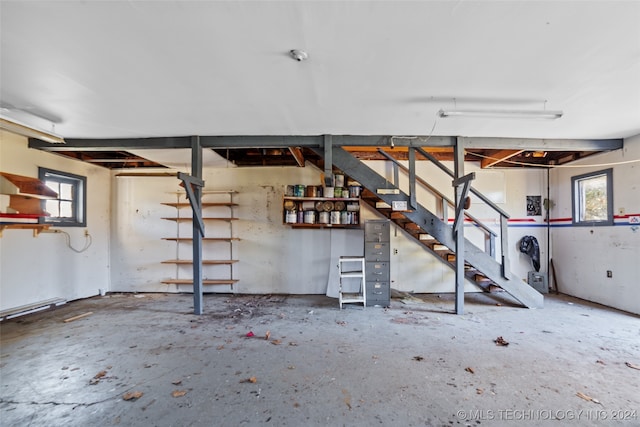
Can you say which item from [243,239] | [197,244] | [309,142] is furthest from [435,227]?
[197,244]

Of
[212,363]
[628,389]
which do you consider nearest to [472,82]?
[628,389]

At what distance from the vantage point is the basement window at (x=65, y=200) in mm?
4910

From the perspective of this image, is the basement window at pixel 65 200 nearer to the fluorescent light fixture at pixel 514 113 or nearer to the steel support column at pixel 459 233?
the fluorescent light fixture at pixel 514 113

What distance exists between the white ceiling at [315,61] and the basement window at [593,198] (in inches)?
61.1

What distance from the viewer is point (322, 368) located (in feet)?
8.96

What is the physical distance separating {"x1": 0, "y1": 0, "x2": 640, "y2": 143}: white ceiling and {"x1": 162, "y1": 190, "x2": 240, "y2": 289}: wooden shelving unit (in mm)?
2189

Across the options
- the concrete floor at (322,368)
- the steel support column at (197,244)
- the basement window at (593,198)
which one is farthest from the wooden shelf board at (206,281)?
the basement window at (593,198)

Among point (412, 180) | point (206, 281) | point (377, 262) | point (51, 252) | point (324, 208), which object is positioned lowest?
point (206, 281)

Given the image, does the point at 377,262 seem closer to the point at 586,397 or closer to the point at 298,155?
the point at 298,155

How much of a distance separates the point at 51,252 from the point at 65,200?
967 millimetres

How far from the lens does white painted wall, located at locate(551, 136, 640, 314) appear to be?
441cm

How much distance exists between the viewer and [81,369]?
2748 millimetres

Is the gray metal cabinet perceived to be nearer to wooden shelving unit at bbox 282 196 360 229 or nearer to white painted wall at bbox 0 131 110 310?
wooden shelving unit at bbox 282 196 360 229

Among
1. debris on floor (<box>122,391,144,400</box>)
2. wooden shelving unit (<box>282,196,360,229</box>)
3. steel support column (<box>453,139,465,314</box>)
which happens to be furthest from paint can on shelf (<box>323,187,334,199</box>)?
debris on floor (<box>122,391,144,400</box>)
